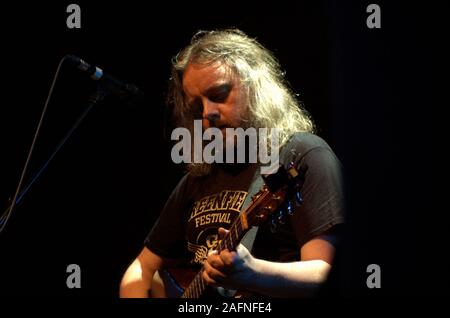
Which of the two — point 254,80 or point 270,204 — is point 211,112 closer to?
point 254,80

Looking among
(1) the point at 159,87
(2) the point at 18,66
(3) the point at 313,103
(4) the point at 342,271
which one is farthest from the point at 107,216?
(4) the point at 342,271

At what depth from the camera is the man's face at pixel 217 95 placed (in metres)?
2.05

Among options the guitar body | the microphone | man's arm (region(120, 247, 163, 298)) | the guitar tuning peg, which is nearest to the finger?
the guitar tuning peg

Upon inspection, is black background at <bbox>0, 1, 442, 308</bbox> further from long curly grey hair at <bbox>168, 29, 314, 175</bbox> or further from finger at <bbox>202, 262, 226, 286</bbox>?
finger at <bbox>202, 262, 226, 286</bbox>

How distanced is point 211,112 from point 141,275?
79 cm

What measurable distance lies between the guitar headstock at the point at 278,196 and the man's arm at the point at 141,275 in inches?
32.7

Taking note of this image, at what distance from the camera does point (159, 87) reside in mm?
2889

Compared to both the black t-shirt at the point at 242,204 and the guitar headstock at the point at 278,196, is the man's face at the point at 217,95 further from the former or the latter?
the guitar headstock at the point at 278,196

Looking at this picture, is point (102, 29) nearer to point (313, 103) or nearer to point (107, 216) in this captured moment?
point (107, 216)

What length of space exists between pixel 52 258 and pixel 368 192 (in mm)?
2234

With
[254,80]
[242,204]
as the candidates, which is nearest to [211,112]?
[254,80]

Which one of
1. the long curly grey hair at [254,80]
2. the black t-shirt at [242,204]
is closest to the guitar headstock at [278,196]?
the black t-shirt at [242,204]

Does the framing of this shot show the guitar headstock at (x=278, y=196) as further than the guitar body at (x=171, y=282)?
No

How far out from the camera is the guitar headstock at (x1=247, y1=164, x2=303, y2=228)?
1.58m
